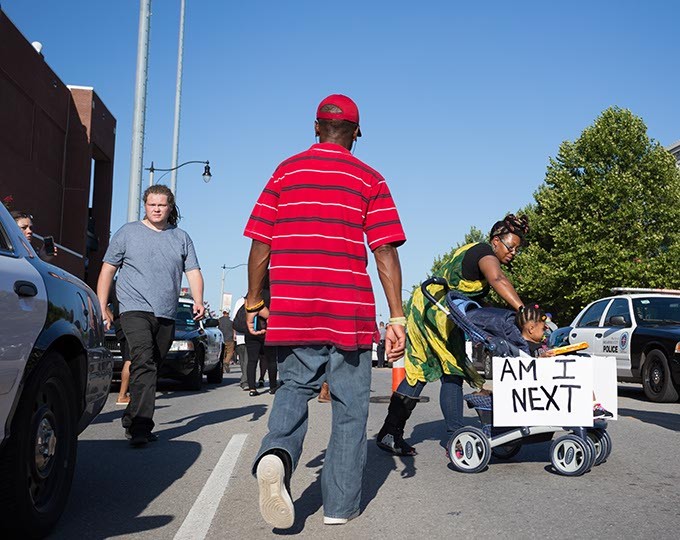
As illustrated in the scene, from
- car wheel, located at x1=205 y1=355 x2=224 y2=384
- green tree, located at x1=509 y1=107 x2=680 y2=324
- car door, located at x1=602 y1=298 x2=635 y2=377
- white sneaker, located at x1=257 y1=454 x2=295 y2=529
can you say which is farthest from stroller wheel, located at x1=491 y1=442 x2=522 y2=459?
green tree, located at x1=509 y1=107 x2=680 y2=324

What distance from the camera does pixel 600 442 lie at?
6246mm

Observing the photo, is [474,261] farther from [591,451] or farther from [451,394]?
[591,451]

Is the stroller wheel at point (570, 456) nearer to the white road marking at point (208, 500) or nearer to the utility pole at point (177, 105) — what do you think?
the white road marking at point (208, 500)

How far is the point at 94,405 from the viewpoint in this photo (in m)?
5.05

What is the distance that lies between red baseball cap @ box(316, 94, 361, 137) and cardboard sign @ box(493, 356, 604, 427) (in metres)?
2.17

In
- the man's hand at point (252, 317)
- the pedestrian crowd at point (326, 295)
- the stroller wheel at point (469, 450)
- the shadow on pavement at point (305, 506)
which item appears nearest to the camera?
the pedestrian crowd at point (326, 295)

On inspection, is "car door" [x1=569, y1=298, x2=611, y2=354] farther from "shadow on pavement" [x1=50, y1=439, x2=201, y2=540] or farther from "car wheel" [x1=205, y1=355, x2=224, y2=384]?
"shadow on pavement" [x1=50, y1=439, x2=201, y2=540]

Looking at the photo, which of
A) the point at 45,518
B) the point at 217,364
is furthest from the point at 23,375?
the point at 217,364

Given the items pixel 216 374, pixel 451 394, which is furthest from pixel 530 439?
pixel 216 374

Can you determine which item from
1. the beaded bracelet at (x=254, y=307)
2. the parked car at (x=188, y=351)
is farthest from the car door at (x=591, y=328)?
the beaded bracelet at (x=254, y=307)

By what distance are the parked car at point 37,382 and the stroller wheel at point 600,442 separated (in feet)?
11.2

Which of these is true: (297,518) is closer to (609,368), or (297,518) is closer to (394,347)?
(394,347)

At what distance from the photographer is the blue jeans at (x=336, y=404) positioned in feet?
13.6

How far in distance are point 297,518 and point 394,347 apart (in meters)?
1.01
